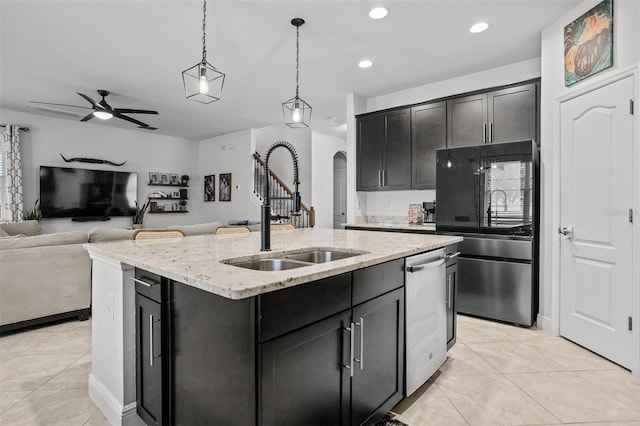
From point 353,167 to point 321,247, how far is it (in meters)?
3.20

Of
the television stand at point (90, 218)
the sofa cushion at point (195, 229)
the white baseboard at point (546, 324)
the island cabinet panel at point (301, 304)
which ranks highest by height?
the television stand at point (90, 218)

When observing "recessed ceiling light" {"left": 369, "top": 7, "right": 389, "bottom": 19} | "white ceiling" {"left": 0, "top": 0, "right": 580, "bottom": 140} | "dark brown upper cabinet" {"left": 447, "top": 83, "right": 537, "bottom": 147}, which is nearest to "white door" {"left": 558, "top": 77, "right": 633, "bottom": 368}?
"dark brown upper cabinet" {"left": 447, "top": 83, "right": 537, "bottom": 147}

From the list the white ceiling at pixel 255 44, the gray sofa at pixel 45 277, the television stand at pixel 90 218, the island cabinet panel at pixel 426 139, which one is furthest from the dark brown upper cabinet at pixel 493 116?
the television stand at pixel 90 218

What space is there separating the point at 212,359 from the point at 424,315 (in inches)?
49.5

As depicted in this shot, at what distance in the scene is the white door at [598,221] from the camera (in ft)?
8.13

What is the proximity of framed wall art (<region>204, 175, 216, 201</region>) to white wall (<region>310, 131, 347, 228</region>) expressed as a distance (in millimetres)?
2166

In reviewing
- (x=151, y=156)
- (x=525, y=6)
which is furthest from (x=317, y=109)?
(x=151, y=156)

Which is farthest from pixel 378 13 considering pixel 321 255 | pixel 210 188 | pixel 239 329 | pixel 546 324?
pixel 210 188

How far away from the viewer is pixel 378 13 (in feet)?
9.52

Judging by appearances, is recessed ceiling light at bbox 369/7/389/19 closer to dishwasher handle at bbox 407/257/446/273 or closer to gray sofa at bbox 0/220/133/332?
dishwasher handle at bbox 407/257/446/273

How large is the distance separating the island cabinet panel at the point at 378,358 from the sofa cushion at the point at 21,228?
5.98 meters

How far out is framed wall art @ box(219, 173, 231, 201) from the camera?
7732 millimetres

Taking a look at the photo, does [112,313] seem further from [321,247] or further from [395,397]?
[395,397]

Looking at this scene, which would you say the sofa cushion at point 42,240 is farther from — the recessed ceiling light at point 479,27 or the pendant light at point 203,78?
the recessed ceiling light at point 479,27
